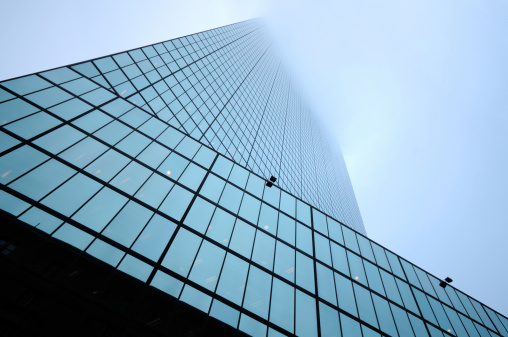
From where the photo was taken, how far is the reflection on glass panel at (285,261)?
1519cm

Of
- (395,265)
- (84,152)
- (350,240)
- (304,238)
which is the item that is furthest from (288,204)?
(84,152)

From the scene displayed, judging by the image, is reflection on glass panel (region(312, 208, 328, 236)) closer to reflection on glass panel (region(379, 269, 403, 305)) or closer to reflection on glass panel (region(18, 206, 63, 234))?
reflection on glass panel (region(379, 269, 403, 305))

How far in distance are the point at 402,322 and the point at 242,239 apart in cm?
1101

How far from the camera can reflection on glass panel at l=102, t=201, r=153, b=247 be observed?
11602 millimetres

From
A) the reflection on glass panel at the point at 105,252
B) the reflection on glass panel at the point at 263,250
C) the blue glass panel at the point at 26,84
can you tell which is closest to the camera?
the reflection on glass panel at the point at 105,252

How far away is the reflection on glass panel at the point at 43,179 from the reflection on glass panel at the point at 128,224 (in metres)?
2.75

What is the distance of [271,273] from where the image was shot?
14648mm

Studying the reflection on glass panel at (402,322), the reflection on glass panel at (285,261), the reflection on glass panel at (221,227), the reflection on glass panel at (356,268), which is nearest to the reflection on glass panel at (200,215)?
the reflection on glass panel at (221,227)

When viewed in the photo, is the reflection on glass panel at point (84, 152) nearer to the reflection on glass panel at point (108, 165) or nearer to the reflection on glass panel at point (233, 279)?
the reflection on glass panel at point (108, 165)

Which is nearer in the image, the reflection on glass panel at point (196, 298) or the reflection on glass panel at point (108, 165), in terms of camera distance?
the reflection on glass panel at point (196, 298)

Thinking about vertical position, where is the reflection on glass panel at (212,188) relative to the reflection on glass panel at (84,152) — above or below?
above

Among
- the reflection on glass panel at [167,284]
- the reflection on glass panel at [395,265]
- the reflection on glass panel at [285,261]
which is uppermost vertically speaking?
the reflection on glass panel at [395,265]

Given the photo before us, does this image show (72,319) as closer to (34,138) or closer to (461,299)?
(34,138)

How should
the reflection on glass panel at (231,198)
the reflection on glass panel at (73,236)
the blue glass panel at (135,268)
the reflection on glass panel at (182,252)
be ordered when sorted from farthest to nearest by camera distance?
the reflection on glass panel at (231,198) → the reflection on glass panel at (182,252) → the blue glass panel at (135,268) → the reflection on glass panel at (73,236)
